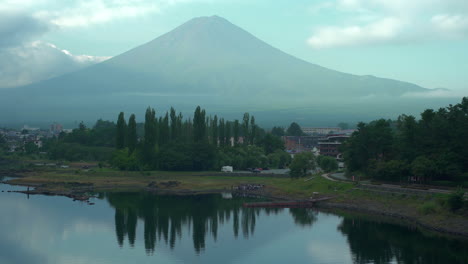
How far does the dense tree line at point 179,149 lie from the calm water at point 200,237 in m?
17.2

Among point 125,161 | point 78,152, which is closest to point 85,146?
point 78,152

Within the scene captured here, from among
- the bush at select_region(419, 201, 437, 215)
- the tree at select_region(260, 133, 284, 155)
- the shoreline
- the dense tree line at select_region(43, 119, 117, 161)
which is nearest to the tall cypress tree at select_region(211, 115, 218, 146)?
the tree at select_region(260, 133, 284, 155)

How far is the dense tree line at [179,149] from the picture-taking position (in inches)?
2386

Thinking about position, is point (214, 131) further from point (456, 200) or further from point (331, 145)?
point (456, 200)

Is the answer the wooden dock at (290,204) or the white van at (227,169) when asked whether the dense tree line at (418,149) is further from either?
the white van at (227,169)

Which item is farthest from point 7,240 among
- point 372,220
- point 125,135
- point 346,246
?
point 125,135

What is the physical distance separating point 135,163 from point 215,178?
386 inches

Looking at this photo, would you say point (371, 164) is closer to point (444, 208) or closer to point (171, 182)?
point (444, 208)

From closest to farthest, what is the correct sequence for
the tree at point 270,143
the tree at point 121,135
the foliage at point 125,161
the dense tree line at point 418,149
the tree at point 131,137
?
the dense tree line at point 418,149, the foliage at point 125,161, the tree at point 131,137, the tree at point 121,135, the tree at point 270,143

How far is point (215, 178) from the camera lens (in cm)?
5731

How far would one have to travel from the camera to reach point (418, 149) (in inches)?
1580

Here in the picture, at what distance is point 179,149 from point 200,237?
99.8 ft

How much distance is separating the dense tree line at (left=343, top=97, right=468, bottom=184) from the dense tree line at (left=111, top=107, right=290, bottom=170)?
62.9ft

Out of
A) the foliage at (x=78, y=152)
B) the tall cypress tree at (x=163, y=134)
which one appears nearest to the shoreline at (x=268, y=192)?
the tall cypress tree at (x=163, y=134)
